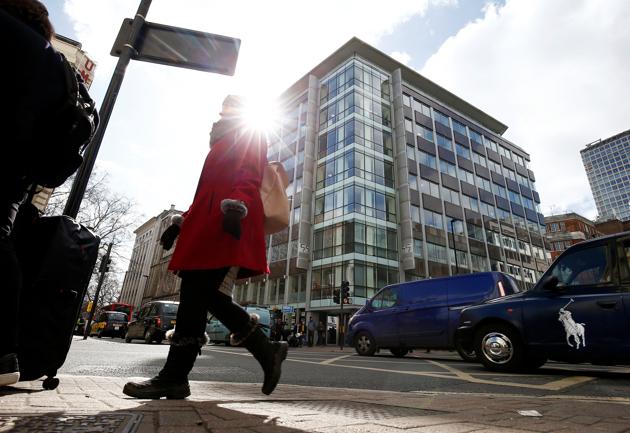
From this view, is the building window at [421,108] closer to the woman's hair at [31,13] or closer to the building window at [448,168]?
the building window at [448,168]

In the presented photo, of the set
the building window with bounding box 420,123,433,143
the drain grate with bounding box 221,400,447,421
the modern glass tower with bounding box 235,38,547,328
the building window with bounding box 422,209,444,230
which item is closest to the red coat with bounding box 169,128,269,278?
the drain grate with bounding box 221,400,447,421

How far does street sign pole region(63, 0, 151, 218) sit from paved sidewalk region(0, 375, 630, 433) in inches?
45.3

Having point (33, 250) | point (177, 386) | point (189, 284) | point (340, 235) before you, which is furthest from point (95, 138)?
point (340, 235)

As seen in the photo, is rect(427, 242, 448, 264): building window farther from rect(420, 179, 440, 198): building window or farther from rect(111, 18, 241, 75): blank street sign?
rect(111, 18, 241, 75): blank street sign

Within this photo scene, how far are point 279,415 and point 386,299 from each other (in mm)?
8694

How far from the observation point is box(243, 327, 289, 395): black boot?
208cm

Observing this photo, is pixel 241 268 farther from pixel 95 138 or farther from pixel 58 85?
pixel 95 138

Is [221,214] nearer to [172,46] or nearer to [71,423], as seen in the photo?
[71,423]

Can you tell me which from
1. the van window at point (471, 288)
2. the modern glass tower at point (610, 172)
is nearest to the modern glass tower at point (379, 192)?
the van window at point (471, 288)

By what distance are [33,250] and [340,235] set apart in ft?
87.2

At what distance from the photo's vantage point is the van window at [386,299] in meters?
9.62

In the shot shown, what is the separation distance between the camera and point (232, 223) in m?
1.95

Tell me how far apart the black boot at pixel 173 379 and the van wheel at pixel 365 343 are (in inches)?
325

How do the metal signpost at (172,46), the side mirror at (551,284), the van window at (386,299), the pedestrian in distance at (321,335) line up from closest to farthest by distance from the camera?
1. the metal signpost at (172,46)
2. the side mirror at (551,284)
3. the van window at (386,299)
4. the pedestrian in distance at (321,335)
